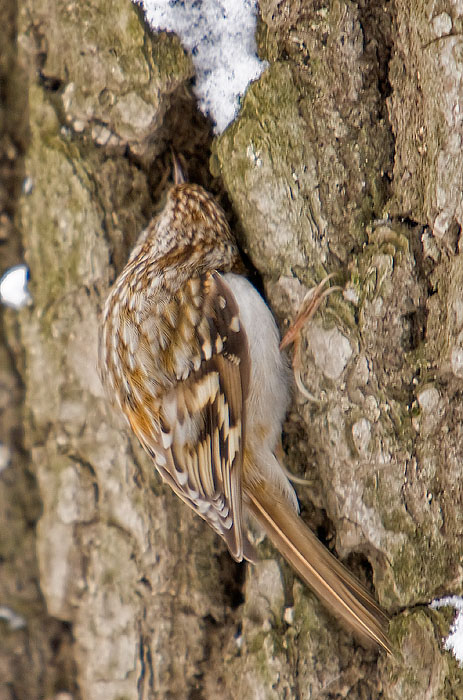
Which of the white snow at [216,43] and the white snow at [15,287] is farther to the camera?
the white snow at [15,287]

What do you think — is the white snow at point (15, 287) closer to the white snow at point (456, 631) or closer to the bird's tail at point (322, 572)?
the bird's tail at point (322, 572)

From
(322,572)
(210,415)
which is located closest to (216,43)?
(210,415)

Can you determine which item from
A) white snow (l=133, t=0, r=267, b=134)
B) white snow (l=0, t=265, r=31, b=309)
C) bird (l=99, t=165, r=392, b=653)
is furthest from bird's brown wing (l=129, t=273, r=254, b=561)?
white snow (l=0, t=265, r=31, b=309)

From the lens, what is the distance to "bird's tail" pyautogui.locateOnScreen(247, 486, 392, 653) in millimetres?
1279

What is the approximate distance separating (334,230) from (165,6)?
22.3 inches

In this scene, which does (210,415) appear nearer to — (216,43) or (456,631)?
(456,631)

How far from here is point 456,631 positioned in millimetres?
1176

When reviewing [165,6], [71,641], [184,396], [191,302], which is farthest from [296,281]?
[71,641]

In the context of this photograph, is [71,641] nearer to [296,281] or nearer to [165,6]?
[296,281]

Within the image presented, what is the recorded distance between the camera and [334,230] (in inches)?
49.7

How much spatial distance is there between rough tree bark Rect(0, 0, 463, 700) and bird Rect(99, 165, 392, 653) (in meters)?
0.06

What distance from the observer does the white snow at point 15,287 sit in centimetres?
169

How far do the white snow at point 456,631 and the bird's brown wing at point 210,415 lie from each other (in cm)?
40

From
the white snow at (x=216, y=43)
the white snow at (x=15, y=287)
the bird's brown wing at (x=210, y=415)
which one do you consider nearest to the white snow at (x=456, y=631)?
the bird's brown wing at (x=210, y=415)
